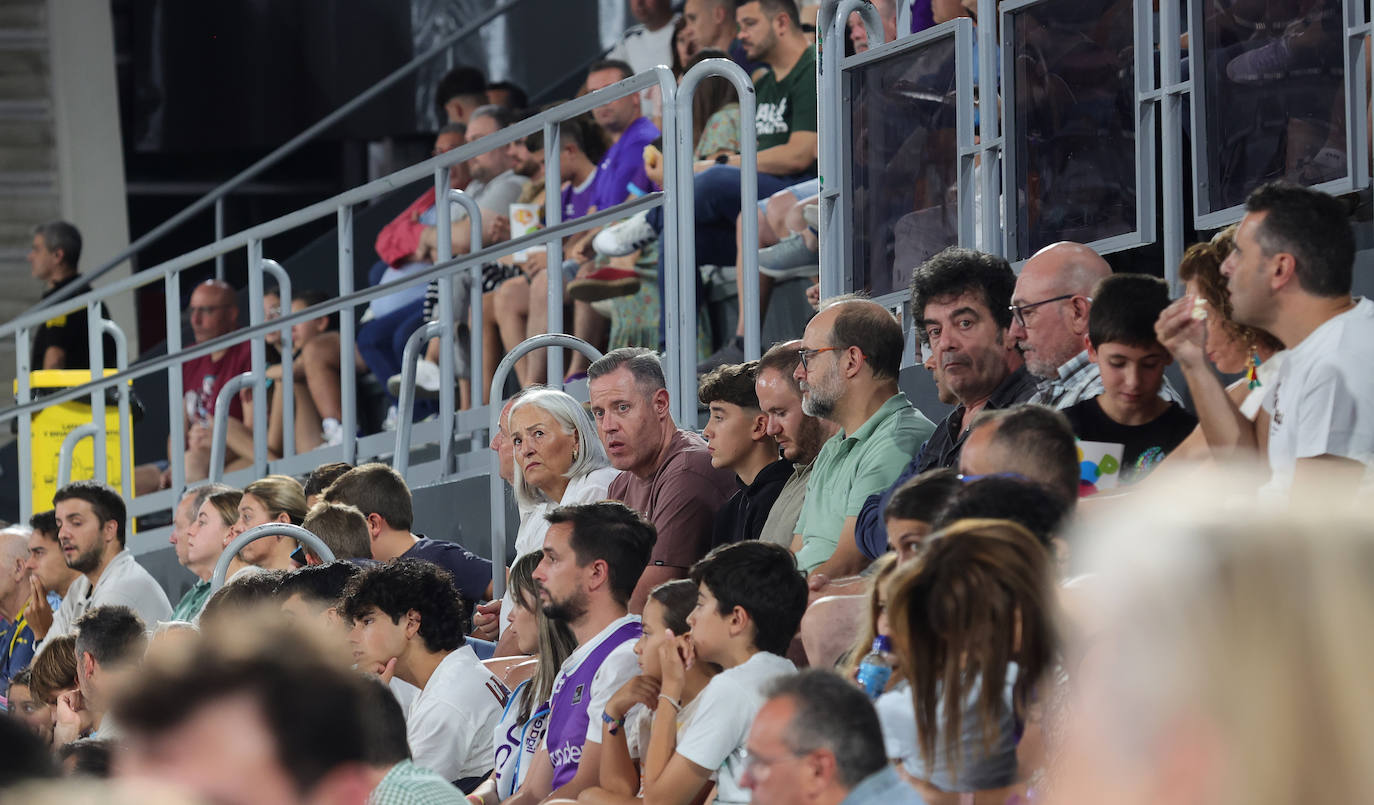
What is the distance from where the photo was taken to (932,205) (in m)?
5.69

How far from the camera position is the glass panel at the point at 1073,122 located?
5.11 meters

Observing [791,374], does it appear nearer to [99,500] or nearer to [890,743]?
[890,743]

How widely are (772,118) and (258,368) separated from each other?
2.72m

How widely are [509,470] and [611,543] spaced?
1.41m

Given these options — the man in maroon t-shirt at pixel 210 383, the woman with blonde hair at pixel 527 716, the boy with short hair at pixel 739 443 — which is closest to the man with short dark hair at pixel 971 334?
the boy with short hair at pixel 739 443

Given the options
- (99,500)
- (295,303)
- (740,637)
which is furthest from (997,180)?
(295,303)

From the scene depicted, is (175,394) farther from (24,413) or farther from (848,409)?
(848,409)

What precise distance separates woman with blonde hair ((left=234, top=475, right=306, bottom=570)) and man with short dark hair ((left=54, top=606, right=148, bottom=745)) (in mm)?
595

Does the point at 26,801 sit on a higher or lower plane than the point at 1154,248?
lower

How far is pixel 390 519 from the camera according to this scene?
20.9ft

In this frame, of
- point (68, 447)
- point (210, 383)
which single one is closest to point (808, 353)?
point (68, 447)

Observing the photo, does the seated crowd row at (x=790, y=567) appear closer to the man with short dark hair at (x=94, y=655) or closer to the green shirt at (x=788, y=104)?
the man with short dark hair at (x=94, y=655)

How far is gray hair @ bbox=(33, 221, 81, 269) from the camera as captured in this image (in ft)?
38.2

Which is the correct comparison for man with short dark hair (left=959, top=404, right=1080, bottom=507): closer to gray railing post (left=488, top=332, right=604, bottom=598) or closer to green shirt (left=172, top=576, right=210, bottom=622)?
gray railing post (left=488, top=332, right=604, bottom=598)
